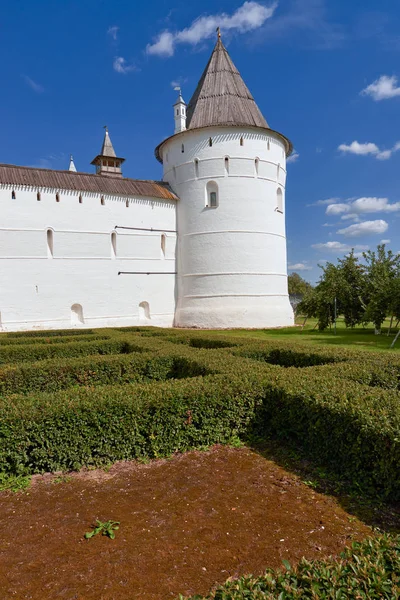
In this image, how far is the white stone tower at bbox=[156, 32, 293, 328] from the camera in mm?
26219

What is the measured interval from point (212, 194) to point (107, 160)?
15238 millimetres

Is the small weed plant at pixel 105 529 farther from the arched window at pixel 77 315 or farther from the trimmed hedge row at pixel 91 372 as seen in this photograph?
the arched window at pixel 77 315

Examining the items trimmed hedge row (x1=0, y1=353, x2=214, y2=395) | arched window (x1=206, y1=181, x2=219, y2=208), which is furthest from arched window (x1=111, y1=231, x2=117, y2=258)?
trimmed hedge row (x1=0, y1=353, x2=214, y2=395)

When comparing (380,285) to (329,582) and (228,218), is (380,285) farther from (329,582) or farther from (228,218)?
(329,582)

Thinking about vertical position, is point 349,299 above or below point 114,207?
below

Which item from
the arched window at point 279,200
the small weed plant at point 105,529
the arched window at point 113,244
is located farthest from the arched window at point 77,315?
the small weed plant at point 105,529

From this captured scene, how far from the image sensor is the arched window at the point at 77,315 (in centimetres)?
2406

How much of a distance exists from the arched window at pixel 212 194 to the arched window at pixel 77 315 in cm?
1021

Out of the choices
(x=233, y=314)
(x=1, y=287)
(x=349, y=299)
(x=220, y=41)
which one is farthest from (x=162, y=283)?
(x=220, y=41)

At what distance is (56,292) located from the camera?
23.5 meters

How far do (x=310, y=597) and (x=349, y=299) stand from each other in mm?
22135

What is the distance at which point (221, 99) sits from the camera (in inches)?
1081

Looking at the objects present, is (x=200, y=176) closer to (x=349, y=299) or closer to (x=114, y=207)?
(x=114, y=207)

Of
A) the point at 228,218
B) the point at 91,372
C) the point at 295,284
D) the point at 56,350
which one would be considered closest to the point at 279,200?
the point at 228,218
